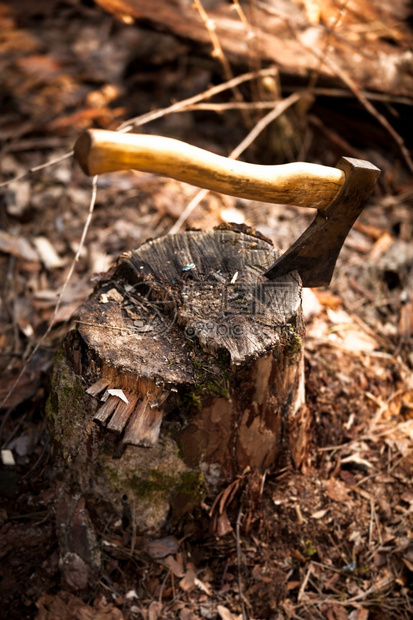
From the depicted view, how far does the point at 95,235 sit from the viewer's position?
4.07 metres

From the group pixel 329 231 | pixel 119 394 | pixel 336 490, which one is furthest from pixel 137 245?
pixel 336 490

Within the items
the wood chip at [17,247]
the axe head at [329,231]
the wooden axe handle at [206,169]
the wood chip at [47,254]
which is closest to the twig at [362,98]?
the axe head at [329,231]

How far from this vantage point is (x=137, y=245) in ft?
11.3

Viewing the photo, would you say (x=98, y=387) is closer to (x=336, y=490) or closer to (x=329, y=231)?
(x=329, y=231)

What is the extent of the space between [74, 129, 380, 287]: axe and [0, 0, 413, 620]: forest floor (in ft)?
2.48

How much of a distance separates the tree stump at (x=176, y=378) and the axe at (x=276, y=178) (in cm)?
19

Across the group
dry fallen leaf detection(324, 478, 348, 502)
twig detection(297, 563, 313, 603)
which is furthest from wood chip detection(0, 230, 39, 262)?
twig detection(297, 563, 313, 603)

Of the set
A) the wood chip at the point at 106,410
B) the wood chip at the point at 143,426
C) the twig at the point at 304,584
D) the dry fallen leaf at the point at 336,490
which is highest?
the wood chip at the point at 143,426

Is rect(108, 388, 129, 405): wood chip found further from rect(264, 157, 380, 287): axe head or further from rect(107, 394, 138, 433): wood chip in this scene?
rect(264, 157, 380, 287): axe head

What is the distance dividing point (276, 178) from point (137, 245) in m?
1.52

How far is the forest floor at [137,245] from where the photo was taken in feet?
7.52

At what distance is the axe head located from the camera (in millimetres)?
2213

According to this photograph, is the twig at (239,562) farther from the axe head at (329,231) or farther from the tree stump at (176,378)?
the axe head at (329,231)

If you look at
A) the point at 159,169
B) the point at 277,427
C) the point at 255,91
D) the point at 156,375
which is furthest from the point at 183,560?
the point at 255,91
